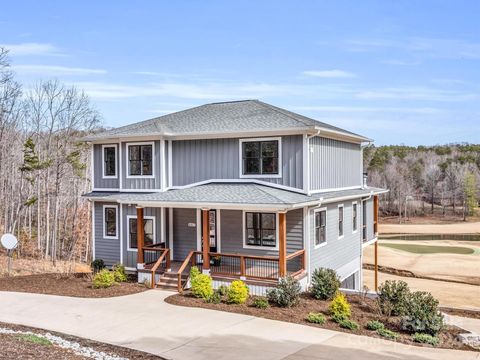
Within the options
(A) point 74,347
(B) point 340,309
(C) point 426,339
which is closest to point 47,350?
(A) point 74,347

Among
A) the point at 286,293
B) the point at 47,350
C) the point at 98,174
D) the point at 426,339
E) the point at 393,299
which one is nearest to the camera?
the point at 47,350

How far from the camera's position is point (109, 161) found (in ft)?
65.6

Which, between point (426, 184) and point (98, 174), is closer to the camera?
point (98, 174)

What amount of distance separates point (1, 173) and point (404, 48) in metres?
28.5

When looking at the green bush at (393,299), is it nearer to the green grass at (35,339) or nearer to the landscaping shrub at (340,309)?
the landscaping shrub at (340,309)

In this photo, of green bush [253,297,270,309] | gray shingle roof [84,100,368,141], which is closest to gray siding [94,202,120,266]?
gray shingle roof [84,100,368,141]

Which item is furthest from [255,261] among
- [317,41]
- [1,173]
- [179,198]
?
[1,173]

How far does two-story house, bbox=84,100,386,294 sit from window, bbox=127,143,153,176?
42 mm

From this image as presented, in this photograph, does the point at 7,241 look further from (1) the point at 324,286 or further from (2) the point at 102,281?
(1) the point at 324,286

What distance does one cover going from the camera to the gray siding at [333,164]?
56.1 feet

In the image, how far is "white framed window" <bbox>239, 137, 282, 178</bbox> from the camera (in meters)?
16.8

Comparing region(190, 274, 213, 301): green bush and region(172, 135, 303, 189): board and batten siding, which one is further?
region(172, 135, 303, 189): board and batten siding

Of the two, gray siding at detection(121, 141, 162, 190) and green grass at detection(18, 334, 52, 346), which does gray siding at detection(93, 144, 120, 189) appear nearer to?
gray siding at detection(121, 141, 162, 190)

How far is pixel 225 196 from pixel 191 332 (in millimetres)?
5804
